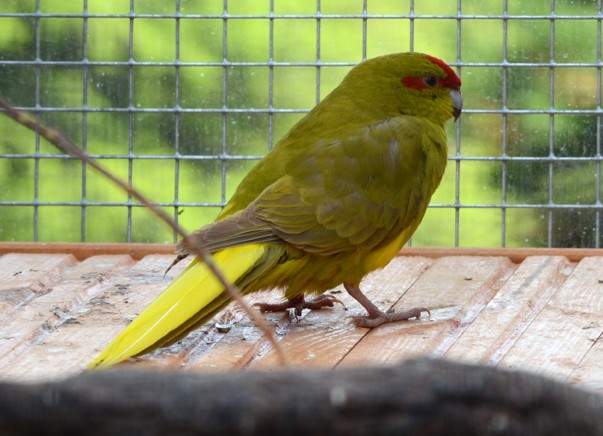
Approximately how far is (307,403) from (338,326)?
1.90m

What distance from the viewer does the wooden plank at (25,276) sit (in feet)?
9.11

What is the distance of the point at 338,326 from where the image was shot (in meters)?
2.69

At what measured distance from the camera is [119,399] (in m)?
0.80

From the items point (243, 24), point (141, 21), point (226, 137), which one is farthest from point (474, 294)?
point (141, 21)

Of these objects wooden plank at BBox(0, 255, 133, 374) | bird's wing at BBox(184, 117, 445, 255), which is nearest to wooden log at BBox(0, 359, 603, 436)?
wooden plank at BBox(0, 255, 133, 374)

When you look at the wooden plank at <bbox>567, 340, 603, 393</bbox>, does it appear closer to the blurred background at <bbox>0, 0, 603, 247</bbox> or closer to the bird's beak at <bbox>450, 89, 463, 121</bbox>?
the bird's beak at <bbox>450, 89, 463, 121</bbox>

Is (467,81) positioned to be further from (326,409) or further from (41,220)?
(326,409)

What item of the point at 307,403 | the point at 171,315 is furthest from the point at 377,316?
the point at 307,403

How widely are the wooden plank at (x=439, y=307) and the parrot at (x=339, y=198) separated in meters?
0.08

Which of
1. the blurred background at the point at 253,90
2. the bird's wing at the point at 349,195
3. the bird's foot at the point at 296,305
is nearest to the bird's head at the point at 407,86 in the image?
the bird's wing at the point at 349,195

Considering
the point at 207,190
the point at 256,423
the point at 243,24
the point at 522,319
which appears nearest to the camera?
the point at 256,423

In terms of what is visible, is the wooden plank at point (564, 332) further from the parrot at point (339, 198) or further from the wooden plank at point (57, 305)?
the wooden plank at point (57, 305)

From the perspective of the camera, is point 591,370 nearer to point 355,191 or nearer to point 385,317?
point 385,317

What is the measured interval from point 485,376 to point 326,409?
113mm
